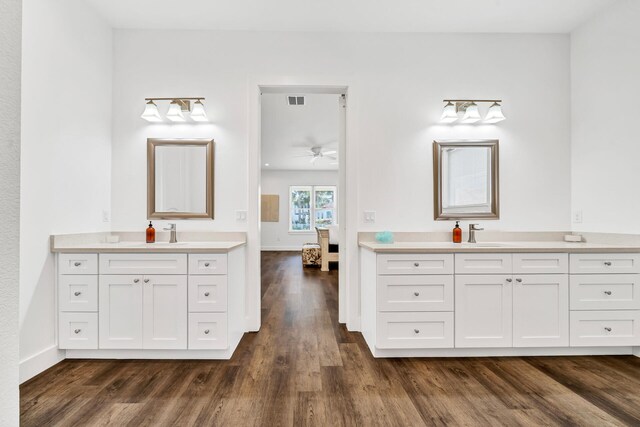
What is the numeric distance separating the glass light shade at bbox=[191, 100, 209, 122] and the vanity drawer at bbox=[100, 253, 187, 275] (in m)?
1.30

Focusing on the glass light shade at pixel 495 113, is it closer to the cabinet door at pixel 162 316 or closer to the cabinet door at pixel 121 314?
the cabinet door at pixel 162 316

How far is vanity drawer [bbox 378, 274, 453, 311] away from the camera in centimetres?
258

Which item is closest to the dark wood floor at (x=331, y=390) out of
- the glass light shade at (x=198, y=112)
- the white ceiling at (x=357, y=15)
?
the glass light shade at (x=198, y=112)

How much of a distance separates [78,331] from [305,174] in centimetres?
822

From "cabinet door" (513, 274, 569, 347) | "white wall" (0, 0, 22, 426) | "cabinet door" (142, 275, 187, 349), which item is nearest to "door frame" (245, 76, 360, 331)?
"cabinet door" (142, 275, 187, 349)

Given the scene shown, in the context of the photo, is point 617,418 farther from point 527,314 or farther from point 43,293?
point 43,293

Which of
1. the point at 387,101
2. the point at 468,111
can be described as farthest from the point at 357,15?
the point at 468,111

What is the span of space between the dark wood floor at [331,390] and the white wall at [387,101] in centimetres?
119

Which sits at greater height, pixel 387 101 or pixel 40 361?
pixel 387 101

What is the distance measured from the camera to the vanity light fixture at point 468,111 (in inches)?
123

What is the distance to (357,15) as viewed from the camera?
2.98m

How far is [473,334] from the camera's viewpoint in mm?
2582

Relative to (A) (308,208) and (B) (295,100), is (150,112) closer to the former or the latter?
(B) (295,100)

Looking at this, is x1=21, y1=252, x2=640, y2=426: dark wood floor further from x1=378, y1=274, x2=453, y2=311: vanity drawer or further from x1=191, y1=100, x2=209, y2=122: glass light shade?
x1=191, y1=100, x2=209, y2=122: glass light shade
